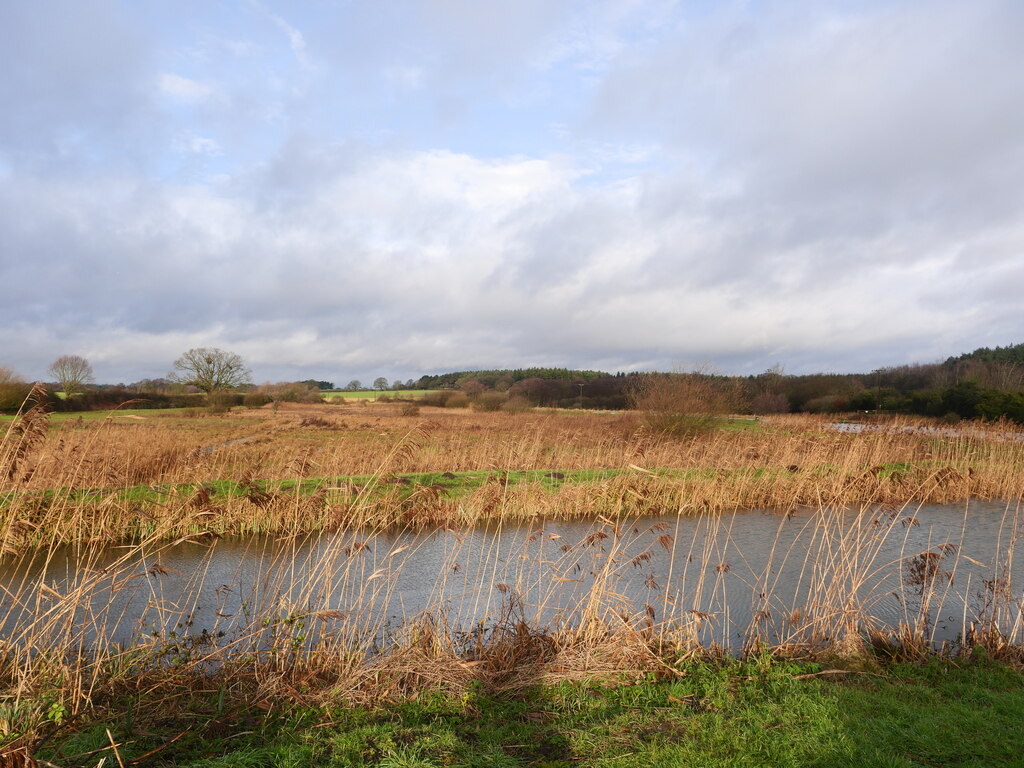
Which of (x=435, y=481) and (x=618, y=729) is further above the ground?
(x=435, y=481)

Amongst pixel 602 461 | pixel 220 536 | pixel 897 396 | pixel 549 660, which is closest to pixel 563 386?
pixel 897 396

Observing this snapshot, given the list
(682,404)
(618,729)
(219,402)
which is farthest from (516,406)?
(618,729)

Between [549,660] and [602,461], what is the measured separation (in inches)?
424

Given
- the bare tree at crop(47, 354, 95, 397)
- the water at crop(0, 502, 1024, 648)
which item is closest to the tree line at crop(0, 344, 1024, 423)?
the bare tree at crop(47, 354, 95, 397)

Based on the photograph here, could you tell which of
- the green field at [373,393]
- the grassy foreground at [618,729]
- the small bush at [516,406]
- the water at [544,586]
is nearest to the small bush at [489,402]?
the small bush at [516,406]

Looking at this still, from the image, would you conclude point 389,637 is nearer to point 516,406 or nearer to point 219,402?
point 516,406

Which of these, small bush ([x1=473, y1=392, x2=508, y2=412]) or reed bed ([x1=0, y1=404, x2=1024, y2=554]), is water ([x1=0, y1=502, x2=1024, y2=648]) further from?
small bush ([x1=473, y1=392, x2=508, y2=412])

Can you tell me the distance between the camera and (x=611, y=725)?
12.6 ft

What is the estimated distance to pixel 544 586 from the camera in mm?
7262

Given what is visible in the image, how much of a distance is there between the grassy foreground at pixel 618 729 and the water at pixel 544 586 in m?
0.68

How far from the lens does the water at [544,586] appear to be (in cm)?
530

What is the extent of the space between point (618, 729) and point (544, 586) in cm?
350

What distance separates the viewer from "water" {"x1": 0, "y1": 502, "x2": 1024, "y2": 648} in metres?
5.30

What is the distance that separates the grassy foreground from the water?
0.68m
